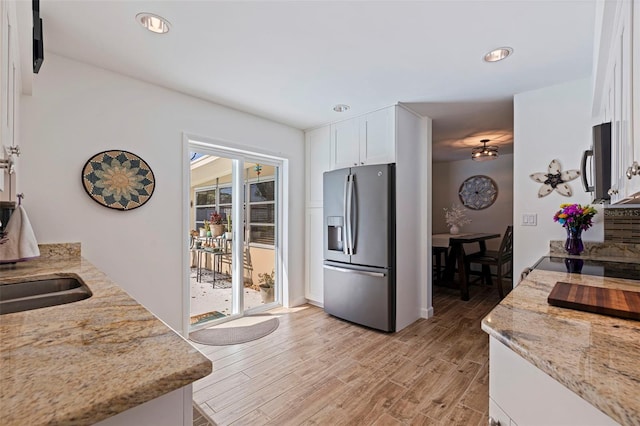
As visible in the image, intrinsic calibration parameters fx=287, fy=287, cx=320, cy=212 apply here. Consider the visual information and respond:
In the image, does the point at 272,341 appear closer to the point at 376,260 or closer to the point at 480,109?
the point at 376,260

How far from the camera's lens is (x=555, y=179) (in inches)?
104

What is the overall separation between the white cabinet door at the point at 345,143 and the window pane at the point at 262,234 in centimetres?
118

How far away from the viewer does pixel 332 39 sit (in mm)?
1922

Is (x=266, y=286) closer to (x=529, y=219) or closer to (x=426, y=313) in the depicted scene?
(x=426, y=313)

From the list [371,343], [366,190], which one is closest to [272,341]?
[371,343]

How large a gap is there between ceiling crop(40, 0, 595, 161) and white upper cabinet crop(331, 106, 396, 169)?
0.26m

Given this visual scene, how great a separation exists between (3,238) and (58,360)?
164cm

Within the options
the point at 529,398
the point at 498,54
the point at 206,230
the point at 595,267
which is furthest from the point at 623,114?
the point at 206,230

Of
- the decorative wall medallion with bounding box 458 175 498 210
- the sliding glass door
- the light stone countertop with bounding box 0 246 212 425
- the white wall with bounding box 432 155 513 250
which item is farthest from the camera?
the decorative wall medallion with bounding box 458 175 498 210

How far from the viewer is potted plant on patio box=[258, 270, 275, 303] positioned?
12.3 feet

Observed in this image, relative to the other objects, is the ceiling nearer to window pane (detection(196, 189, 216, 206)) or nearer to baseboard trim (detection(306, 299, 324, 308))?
window pane (detection(196, 189, 216, 206))

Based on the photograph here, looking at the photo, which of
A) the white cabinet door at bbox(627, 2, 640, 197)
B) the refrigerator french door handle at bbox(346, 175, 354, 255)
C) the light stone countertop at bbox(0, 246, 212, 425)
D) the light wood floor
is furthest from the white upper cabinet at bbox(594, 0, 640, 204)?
the refrigerator french door handle at bbox(346, 175, 354, 255)

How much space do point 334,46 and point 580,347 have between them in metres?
2.05

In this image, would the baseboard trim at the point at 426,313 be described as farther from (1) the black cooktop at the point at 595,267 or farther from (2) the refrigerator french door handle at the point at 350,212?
(1) the black cooktop at the point at 595,267
